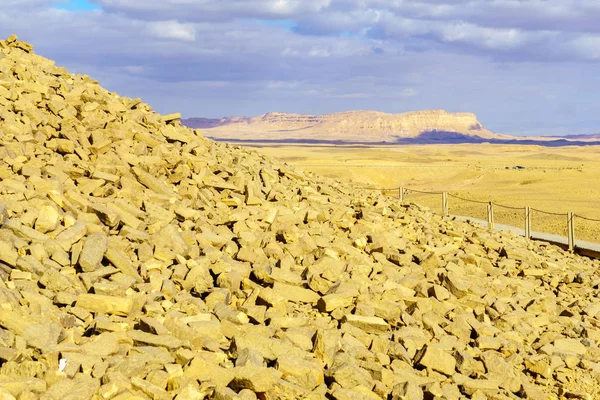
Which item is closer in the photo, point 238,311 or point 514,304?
point 238,311

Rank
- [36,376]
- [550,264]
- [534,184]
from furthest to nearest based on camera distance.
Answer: [534,184], [550,264], [36,376]

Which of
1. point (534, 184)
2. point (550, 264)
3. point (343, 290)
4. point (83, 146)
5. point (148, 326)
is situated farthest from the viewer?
point (534, 184)

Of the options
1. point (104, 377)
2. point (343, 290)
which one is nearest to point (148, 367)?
point (104, 377)

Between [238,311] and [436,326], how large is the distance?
214 centimetres

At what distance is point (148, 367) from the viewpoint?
5.60 meters

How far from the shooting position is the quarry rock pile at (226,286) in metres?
5.73

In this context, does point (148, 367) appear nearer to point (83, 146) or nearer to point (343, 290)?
point (343, 290)

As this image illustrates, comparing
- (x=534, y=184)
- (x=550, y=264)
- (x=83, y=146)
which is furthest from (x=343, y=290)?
(x=534, y=184)

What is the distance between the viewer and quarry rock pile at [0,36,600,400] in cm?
573

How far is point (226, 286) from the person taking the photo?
7508mm

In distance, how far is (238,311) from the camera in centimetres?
703

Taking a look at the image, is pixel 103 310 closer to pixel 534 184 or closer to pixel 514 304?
pixel 514 304

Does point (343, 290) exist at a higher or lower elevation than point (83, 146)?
lower

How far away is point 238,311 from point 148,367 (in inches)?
60.7
